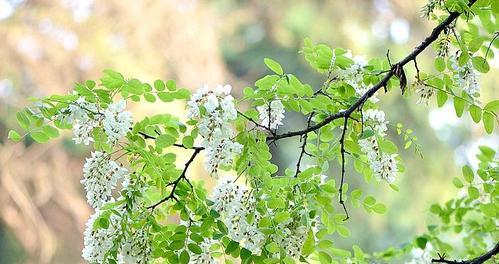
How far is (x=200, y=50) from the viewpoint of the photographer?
159 inches

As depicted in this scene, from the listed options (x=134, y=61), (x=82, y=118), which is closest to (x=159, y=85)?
(x=82, y=118)

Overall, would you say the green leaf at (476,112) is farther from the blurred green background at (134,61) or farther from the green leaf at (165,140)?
the blurred green background at (134,61)

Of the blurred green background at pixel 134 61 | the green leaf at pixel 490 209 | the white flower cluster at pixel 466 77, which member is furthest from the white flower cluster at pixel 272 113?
the blurred green background at pixel 134 61

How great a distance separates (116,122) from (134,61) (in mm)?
2899

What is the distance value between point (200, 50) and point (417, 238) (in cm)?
289

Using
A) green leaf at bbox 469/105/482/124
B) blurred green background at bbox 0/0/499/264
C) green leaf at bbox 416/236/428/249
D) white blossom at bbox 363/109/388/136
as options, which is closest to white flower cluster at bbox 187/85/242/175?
white blossom at bbox 363/109/388/136

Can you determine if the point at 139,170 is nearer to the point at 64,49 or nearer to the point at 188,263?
the point at 188,263

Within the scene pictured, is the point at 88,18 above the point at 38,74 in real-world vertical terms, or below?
above

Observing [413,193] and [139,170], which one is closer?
[139,170]

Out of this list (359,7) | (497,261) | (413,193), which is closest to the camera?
(497,261)

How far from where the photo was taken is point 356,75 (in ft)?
3.01

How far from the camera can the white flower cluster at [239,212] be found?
0.82 m

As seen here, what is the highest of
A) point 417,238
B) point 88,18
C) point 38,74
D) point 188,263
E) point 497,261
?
point 88,18

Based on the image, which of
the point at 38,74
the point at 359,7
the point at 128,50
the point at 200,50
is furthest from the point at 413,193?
the point at 38,74
